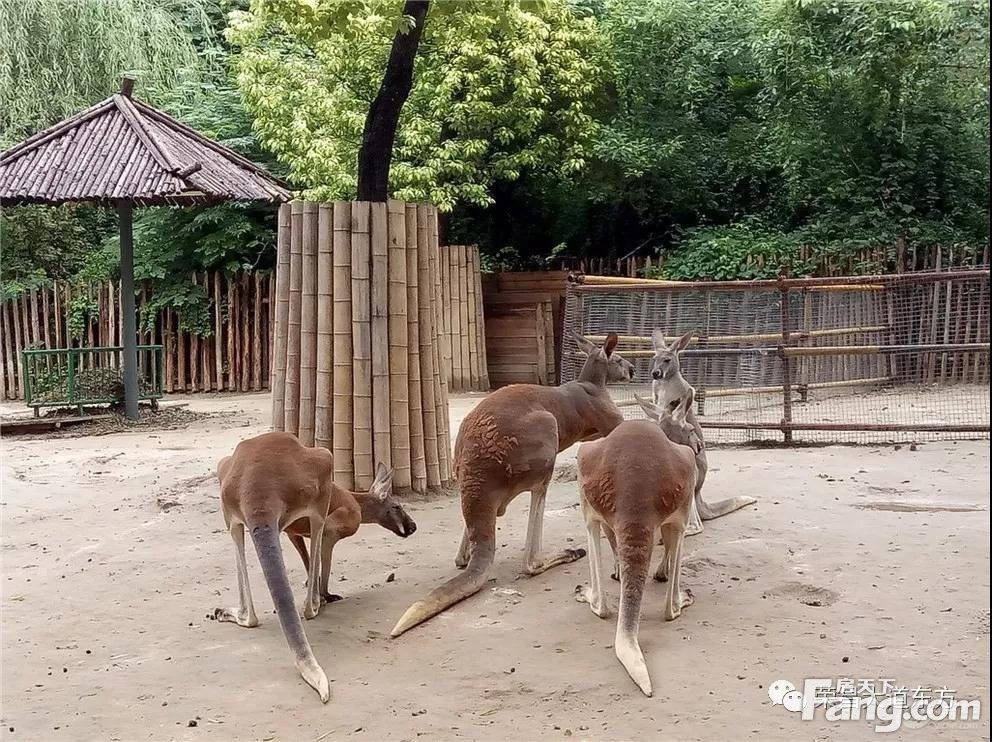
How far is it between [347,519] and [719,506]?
243 cm

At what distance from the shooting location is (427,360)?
6836 mm

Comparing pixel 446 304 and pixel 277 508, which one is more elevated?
pixel 446 304

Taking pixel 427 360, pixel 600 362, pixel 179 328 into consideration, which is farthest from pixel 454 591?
pixel 179 328

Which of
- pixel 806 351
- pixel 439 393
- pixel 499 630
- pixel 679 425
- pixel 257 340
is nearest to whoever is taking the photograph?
pixel 499 630

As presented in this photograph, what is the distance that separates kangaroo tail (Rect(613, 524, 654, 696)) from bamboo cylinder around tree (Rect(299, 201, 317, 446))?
3.02 meters

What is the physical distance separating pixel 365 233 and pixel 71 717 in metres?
3.67

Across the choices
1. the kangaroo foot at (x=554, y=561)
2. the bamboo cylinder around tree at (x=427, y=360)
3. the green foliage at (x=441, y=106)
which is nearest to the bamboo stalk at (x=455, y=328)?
the green foliage at (x=441, y=106)

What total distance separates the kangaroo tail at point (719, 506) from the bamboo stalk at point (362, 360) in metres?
2.02

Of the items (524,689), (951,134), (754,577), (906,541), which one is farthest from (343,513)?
(951,134)

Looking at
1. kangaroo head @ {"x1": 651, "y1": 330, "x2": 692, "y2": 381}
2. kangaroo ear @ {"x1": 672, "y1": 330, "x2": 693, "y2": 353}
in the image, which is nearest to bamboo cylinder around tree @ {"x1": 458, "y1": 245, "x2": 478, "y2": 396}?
kangaroo head @ {"x1": 651, "y1": 330, "x2": 692, "y2": 381}

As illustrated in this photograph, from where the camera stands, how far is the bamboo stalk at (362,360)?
21.3ft

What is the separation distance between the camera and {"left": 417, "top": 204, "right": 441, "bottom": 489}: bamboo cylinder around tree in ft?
22.4

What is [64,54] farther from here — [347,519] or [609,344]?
[347,519]

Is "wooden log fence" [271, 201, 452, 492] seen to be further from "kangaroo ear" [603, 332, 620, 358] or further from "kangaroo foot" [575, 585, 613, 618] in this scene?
"kangaroo foot" [575, 585, 613, 618]
